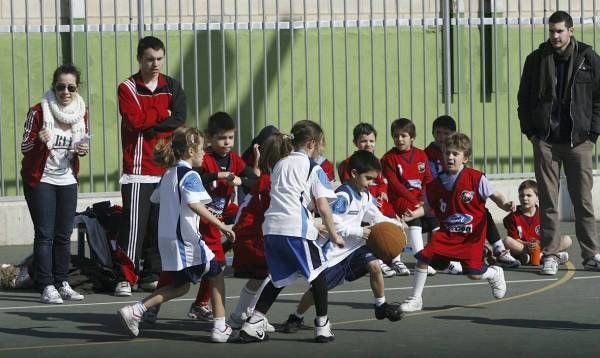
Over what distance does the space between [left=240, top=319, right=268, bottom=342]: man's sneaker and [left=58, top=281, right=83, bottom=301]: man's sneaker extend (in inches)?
95.0

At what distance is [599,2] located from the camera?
1889 centimetres

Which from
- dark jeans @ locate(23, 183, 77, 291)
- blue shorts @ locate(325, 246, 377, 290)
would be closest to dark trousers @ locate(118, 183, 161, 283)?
dark jeans @ locate(23, 183, 77, 291)

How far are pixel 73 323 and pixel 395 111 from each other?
23.9 feet

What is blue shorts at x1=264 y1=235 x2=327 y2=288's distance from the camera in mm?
10008

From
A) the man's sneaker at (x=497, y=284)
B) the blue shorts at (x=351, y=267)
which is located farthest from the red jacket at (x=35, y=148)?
the man's sneaker at (x=497, y=284)

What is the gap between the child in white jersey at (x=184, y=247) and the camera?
10.1 metres

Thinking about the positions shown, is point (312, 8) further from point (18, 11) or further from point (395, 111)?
point (18, 11)

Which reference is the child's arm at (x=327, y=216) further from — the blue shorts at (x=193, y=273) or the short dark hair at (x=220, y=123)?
the short dark hair at (x=220, y=123)

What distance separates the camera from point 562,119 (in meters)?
13.5

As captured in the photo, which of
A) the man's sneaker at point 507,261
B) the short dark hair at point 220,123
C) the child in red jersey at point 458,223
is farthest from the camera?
the man's sneaker at point 507,261

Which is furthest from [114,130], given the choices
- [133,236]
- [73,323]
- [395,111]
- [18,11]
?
[73,323]

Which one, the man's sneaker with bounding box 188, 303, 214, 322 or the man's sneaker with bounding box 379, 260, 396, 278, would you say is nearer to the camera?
the man's sneaker with bounding box 188, 303, 214, 322

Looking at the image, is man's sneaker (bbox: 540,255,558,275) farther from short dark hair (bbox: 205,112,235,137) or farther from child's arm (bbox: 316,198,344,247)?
child's arm (bbox: 316,198,344,247)

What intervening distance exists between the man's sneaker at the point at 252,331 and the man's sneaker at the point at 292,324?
1.46ft
